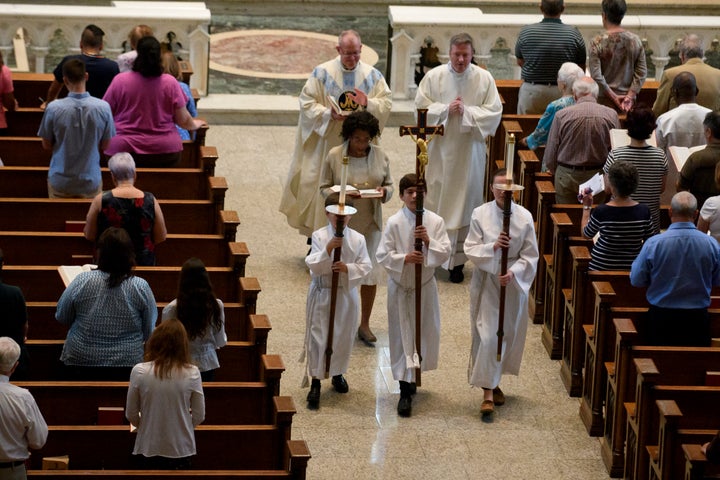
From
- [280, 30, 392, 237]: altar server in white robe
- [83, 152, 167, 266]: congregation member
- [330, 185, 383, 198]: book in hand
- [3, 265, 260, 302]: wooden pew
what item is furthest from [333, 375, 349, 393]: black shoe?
[280, 30, 392, 237]: altar server in white robe

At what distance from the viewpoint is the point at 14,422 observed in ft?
23.6

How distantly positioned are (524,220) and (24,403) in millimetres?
3758

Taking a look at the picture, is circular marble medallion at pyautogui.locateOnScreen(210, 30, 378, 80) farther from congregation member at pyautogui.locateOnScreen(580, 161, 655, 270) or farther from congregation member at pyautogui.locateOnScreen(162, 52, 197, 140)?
congregation member at pyautogui.locateOnScreen(580, 161, 655, 270)

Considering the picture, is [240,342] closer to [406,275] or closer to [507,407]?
[406,275]

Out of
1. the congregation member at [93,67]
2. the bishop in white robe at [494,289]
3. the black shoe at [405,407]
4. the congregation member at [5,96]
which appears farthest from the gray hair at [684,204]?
the congregation member at [5,96]

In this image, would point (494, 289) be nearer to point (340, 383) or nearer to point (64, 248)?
point (340, 383)

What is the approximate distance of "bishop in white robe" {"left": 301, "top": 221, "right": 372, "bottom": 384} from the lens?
9.79 metres

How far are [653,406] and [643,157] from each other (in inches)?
90.5

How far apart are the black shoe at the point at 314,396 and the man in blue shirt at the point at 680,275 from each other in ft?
7.12

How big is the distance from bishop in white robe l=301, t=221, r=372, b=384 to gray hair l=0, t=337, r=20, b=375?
2.87 meters

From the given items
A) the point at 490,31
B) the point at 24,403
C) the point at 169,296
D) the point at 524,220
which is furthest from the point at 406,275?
the point at 490,31

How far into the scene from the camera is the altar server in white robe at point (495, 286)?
9773mm

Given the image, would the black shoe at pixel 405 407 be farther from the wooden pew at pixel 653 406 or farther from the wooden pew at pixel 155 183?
the wooden pew at pixel 155 183

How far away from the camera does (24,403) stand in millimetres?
7184
